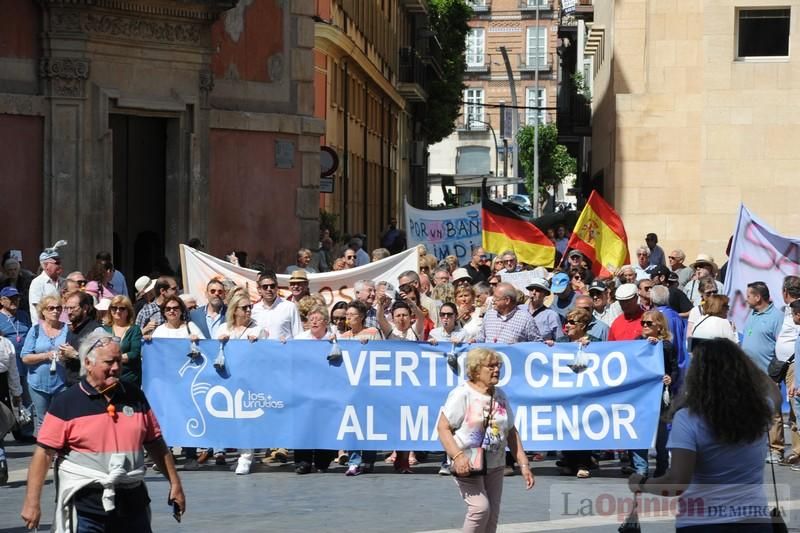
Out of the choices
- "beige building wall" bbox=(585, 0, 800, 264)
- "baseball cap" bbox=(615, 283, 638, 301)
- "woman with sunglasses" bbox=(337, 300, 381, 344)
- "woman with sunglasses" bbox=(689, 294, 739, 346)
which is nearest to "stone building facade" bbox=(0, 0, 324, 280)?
"beige building wall" bbox=(585, 0, 800, 264)

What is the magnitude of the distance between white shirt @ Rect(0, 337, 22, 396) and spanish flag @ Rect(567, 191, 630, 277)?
29.1 ft

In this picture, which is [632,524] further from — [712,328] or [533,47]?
[533,47]

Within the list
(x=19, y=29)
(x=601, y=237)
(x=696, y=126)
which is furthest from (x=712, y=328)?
(x=696, y=126)

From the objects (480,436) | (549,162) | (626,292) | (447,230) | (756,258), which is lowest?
(480,436)

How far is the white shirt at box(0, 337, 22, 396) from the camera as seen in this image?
14648mm

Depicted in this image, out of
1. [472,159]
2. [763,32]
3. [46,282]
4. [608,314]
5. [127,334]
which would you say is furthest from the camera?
[472,159]

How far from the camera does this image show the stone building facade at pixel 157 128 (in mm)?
22656

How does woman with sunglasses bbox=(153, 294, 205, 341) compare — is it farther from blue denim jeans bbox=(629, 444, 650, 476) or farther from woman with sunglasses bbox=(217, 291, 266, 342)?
blue denim jeans bbox=(629, 444, 650, 476)

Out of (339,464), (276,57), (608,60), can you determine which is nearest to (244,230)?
(276,57)

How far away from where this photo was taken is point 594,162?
142ft

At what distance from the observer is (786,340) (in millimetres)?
15102

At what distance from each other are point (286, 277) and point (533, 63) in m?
106

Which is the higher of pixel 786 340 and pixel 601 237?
pixel 601 237

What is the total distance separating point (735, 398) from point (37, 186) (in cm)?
1717
